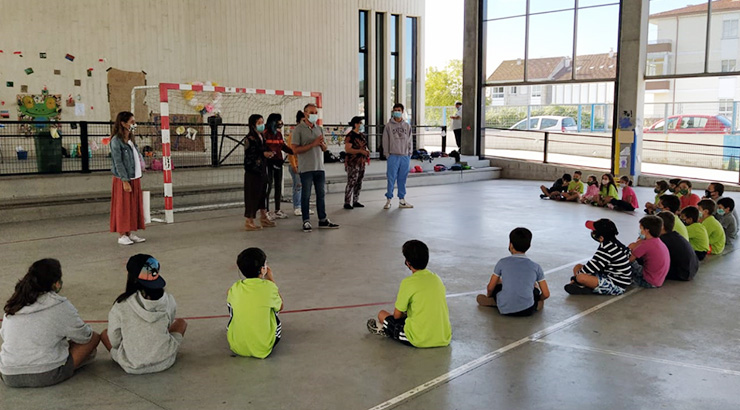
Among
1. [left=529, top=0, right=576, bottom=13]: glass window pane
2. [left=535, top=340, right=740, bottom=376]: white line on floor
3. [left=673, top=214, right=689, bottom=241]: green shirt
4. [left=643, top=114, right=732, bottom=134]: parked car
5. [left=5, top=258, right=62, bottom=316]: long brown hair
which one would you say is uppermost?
[left=529, top=0, right=576, bottom=13]: glass window pane

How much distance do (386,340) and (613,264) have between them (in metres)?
2.42

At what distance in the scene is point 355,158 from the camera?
38.2 feet

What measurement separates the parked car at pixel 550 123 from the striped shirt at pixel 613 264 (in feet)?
68.1

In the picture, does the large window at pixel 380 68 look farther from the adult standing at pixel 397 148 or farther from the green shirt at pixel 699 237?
the green shirt at pixel 699 237

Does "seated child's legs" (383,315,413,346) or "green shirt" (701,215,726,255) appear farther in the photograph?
"green shirt" (701,215,726,255)

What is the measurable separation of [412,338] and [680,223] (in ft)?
12.9

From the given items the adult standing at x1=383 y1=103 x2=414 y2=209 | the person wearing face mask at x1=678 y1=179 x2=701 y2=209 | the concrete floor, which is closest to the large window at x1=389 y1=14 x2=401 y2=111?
the adult standing at x1=383 y1=103 x2=414 y2=209

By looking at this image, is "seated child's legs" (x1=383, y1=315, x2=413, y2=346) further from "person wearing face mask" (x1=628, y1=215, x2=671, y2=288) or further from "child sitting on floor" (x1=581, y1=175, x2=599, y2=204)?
"child sitting on floor" (x1=581, y1=175, x2=599, y2=204)

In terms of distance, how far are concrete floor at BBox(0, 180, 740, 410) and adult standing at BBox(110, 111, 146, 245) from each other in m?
0.35

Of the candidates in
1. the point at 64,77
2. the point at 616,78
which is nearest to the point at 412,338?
the point at 64,77

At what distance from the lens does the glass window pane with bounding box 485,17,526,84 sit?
62.2 ft

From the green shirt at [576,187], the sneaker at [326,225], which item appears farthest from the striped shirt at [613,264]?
the green shirt at [576,187]

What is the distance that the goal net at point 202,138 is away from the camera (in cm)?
1211

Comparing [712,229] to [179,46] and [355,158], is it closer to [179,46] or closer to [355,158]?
[355,158]
